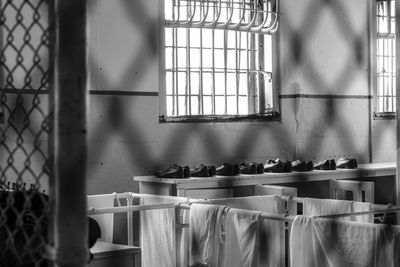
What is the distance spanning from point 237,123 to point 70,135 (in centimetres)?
326

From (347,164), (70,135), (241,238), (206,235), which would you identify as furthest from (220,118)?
(70,135)

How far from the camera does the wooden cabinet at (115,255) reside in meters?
2.30

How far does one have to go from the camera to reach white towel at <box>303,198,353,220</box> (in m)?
2.76

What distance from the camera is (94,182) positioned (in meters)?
3.47

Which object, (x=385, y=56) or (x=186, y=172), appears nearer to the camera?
(x=186, y=172)

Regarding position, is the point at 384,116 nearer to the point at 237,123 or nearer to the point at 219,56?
the point at 237,123

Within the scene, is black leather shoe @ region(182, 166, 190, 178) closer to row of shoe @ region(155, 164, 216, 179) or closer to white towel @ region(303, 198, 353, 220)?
row of shoe @ region(155, 164, 216, 179)

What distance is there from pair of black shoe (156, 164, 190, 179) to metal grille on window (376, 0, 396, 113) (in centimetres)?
158

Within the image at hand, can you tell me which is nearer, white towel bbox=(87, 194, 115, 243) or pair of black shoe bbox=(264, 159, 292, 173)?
white towel bbox=(87, 194, 115, 243)

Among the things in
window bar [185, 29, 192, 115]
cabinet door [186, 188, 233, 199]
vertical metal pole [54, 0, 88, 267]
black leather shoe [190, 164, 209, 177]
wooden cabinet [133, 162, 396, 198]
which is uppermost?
window bar [185, 29, 192, 115]

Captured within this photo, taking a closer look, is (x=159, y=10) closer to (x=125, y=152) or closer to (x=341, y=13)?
(x=125, y=152)

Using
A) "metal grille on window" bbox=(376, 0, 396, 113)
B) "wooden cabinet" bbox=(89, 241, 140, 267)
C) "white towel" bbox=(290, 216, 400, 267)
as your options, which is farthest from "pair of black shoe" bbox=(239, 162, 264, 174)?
"white towel" bbox=(290, 216, 400, 267)

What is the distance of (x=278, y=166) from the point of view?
3.78 m

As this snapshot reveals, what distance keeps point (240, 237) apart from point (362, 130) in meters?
2.27
